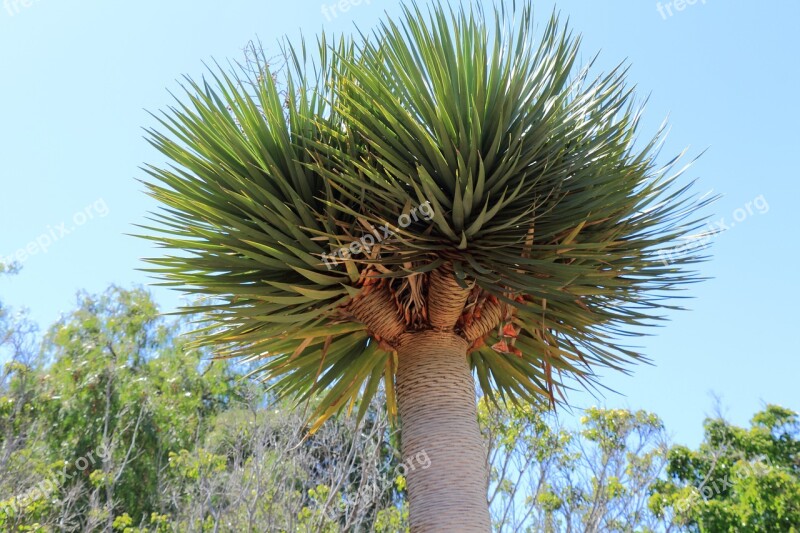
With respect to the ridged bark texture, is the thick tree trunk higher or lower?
lower

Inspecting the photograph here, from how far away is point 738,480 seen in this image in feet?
31.1

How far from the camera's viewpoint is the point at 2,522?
299 inches

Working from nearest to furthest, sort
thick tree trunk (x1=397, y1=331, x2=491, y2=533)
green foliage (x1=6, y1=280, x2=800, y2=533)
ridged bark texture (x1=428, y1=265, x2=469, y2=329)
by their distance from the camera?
thick tree trunk (x1=397, y1=331, x2=491, y2=533), ridged bark texture (x1=428, y1=265, x2=469, y2=329), green foliage (x1=6, y1=280, x2=800, y2=533)

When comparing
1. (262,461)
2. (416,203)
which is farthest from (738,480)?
(416,203)

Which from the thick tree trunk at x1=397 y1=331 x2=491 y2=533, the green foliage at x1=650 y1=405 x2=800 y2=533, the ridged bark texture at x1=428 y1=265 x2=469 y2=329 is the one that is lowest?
the green foliage at x1=650 y1=405 x2=800 y2=533

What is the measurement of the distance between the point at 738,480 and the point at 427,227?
8.08 m

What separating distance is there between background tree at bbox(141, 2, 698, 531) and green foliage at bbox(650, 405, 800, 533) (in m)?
6.52

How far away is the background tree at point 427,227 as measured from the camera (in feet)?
10.1

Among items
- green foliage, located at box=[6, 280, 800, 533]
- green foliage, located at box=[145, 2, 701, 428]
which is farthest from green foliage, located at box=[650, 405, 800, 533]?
green foliage, located at box=[145, 2, 701, 428]

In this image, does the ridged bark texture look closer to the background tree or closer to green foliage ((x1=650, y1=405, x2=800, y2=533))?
the background tree

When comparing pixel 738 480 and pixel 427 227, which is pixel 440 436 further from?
pixel 738 480

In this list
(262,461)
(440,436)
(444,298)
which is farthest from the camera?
(262,461)

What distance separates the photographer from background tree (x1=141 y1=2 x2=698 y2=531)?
3.09 metres

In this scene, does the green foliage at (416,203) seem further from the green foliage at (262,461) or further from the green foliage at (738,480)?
the green foliage at (738,480)
